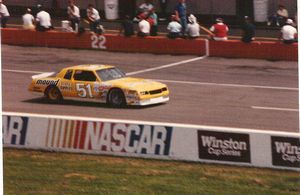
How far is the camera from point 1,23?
34.5 meters

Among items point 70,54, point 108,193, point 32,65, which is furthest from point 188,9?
point 108,193

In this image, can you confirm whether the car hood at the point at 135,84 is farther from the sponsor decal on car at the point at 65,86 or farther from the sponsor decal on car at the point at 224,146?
the sponsor decal on car at the point at 224,146

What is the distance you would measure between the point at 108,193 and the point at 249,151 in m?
3.30

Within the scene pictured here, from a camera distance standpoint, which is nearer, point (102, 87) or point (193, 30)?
point (102, 87)

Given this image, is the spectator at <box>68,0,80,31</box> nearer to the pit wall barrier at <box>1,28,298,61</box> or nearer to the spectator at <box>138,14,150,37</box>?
the pit wall barrier at <box>1,28,298,61</box>

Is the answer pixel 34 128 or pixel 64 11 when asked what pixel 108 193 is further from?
pixel 64 11

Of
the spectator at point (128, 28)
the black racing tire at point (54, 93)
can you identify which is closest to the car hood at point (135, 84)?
the black racing tire at point (54, 93)

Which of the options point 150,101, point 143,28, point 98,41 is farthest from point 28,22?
point 150,101

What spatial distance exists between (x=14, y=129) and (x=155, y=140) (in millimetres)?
3541

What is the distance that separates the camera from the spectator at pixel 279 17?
3294cm

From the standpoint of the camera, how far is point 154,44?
31844mm

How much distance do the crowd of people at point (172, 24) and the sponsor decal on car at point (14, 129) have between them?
42.2 feet

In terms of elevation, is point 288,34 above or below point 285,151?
above

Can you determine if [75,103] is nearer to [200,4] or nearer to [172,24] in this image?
[172,24]
